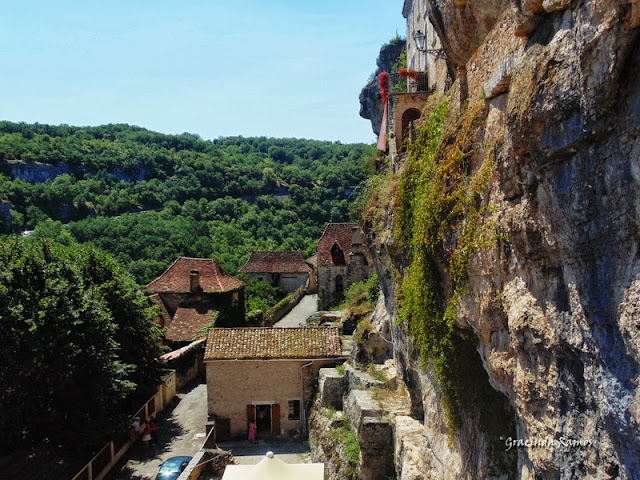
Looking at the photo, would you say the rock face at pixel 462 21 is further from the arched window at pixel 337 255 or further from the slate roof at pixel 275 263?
the slate roof at pixel 275 263

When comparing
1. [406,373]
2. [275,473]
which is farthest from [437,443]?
[275,473]

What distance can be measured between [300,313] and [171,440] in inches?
743

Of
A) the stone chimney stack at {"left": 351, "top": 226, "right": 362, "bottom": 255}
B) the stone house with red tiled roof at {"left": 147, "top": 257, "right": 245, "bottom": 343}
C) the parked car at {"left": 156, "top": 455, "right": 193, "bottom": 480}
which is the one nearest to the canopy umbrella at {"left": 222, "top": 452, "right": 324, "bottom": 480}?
the parked car at {"left": 156, "top": 455, "right": 193, "bottom": 480}

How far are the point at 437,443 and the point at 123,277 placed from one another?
46.0 ft

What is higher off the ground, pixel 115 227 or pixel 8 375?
pixel 115 227

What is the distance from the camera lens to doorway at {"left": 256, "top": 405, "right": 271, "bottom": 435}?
1997 centimetres

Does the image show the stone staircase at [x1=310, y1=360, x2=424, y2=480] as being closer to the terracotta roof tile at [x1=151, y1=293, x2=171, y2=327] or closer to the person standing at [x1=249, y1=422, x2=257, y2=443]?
the person standing at [x1=249, y1=422, x2=257, y2=443]

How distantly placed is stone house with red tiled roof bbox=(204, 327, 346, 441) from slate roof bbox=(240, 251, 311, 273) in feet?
84.1

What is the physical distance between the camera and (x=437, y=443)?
10.5 metres

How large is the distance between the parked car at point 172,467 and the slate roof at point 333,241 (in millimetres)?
20849

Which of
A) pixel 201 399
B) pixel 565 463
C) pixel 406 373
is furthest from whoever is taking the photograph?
pixel 201 399

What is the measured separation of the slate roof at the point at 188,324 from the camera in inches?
1065

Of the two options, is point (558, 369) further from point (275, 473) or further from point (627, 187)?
point (275, 473)

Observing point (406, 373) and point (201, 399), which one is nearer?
point (406, 373)
